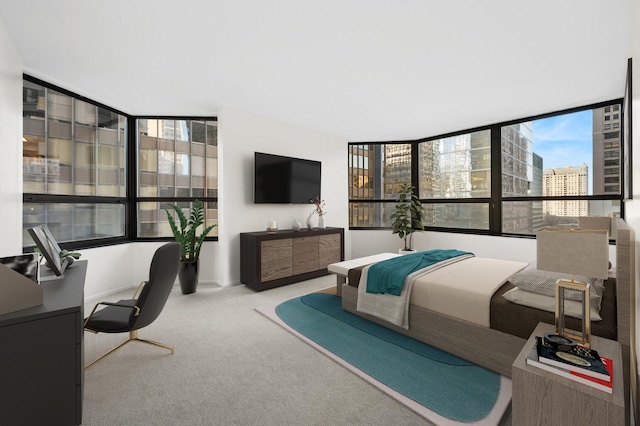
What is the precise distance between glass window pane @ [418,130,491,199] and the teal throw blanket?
268 centimetres

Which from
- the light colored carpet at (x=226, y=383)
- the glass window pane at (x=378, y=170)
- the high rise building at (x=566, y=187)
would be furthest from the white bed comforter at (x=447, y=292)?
the glass window pane at (x=378, y=170)

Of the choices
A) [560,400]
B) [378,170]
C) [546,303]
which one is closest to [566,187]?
[378,170]

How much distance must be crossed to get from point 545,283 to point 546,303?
16cm

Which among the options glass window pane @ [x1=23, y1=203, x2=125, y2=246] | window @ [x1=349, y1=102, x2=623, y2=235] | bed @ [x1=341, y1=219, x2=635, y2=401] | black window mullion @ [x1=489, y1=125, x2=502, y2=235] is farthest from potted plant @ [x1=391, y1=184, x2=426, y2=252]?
glass window pane @ [x1=23, y1=203, x2=125, y2=246]

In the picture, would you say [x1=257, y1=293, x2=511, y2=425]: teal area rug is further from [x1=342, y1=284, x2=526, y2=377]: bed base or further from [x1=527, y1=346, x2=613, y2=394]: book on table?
[x1=527, y1=346, x2=613, y2=394]: book on table

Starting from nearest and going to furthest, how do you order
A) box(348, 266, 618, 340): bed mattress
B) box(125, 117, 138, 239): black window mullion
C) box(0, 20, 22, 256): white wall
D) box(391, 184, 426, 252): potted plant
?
box(348, 266, 618, 340): bed mattress
box(0, 20, 22, 256): white wall
box(125, 117, 138, 239): black window mullion
box(391, 184, 426, 252): potted plant

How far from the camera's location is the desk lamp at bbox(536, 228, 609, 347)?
145cm

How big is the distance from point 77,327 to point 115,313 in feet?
3.31

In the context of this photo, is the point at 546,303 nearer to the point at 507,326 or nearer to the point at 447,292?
the point at 507,326

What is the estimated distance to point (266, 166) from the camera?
14.8ft

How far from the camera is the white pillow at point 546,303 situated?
1766 millimetres

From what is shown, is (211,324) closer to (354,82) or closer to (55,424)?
(55,424)

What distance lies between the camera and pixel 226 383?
6.49ft

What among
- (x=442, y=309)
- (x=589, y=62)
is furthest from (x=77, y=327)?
(x=589, y=62)
